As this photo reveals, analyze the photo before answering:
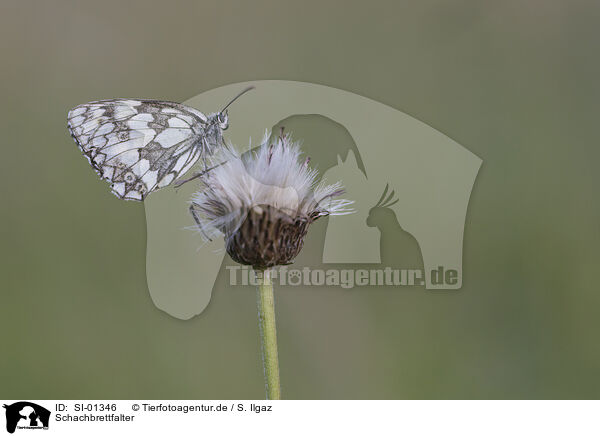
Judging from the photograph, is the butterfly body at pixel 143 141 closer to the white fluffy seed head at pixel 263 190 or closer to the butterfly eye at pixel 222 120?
the butterfly eye at pixel 222 120

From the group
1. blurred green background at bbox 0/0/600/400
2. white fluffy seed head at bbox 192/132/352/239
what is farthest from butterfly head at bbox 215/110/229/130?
blurred green background at bbox 0/0/600/400

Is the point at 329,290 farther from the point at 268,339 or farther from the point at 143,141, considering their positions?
the point at 268,339

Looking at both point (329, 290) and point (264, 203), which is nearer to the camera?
point (264, 203)

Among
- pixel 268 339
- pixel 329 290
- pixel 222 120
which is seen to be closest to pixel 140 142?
pixel 222 120

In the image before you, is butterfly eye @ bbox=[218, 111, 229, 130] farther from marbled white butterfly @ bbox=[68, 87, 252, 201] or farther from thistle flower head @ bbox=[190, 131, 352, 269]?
thistle flower head @ bbox=[190, 131, 352, 269]

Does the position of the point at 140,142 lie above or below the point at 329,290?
above

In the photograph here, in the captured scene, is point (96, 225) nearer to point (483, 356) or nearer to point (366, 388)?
point (366, 388)

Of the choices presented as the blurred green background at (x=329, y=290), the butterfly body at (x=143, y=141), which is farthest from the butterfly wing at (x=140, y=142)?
the blurred green background at (x=329, y=290)
